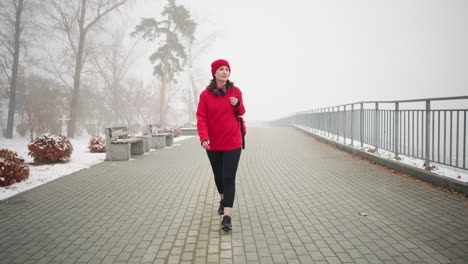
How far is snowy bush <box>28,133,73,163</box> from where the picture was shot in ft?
30.5

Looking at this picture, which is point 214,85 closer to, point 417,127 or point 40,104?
point 417,127

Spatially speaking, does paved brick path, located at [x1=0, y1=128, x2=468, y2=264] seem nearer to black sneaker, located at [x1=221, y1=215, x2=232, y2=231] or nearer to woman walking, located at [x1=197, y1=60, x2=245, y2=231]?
black sneaker, located at [x1=221, y1=215, x2=232, y2=231]

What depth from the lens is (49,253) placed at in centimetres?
355

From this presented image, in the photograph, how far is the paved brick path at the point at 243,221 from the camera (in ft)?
11.4

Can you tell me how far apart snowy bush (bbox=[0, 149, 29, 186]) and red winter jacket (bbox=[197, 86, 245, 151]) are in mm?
4653

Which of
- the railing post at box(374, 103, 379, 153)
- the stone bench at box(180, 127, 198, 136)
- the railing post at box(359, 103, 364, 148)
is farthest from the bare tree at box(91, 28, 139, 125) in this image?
the railing post at box(374, 103, 379, 153)

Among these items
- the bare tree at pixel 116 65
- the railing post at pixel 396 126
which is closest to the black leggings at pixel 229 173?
the railing post at pixel 396 126

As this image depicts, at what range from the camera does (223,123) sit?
13.8 ft

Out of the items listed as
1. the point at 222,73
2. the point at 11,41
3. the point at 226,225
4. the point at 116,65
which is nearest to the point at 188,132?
the point at 11,41

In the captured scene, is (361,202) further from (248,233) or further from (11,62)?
(11,62)

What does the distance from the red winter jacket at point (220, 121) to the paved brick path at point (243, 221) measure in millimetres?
1019

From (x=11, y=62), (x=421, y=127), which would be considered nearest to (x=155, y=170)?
(x=421, y=127)

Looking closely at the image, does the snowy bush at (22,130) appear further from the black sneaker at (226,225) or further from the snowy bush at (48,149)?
the black sneaker at (226,225)

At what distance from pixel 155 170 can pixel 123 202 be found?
3064 millimetres
